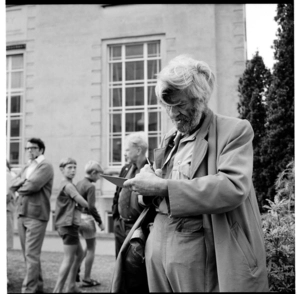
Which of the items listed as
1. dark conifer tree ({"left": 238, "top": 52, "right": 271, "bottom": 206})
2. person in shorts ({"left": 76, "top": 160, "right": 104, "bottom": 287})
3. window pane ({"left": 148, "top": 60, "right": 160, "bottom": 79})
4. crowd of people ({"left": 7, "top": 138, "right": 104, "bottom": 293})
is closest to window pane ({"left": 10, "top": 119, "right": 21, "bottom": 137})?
window pane ({"left": 148, "top": 60, "right": 160, "bottom": 79})

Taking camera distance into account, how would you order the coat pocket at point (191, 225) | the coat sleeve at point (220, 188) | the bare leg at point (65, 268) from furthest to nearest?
the bare leg at point (65, 268), the coat pocket at point (191, 225), the coat sleeve at point (220, 188)

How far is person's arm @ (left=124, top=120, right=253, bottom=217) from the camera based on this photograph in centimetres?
149

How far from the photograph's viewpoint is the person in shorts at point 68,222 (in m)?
4.48

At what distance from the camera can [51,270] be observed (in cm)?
621

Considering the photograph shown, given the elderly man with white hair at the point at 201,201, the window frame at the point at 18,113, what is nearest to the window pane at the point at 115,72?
the window frame at the point at 18,113

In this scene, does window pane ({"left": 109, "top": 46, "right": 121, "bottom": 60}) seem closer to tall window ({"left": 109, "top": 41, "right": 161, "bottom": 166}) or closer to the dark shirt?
tall window ({"left": 109, "top": 41, "right": 161, "bottom": 166})

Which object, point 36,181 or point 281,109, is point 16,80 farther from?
point 281,109

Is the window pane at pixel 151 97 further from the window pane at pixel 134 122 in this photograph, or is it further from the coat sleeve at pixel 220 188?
the coat sleeve at pixel 220 188

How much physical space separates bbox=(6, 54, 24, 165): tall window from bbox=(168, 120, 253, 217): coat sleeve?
9173 millimetres

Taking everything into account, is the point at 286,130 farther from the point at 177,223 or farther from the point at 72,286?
the point at 177,223

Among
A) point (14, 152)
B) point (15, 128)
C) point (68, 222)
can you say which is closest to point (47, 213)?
point (68, 222)

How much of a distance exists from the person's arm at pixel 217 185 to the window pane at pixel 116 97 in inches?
325

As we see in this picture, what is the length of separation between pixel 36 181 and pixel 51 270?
217 cm

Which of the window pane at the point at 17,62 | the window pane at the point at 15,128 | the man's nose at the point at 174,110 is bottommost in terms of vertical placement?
the man's nose at the point at 174,110
